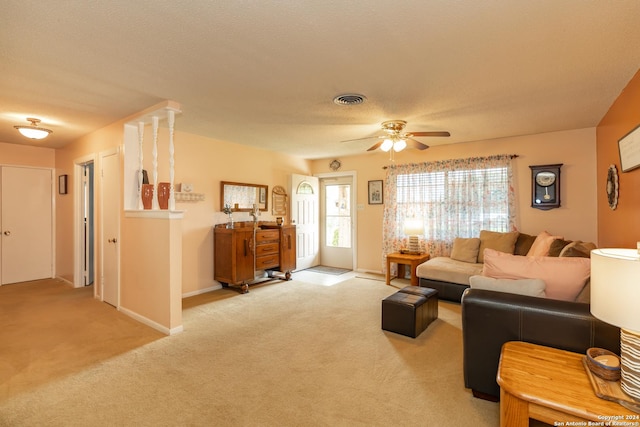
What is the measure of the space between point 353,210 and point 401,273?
5.24ft

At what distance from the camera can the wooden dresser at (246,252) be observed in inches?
178

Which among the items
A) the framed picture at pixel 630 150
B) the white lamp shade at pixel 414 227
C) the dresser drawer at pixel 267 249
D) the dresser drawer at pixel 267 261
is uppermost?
the framed picture at pixel 630 150

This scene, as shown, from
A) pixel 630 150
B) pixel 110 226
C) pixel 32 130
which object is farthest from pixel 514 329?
pixel 32 130

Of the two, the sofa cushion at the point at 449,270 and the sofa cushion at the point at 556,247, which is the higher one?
the sofa cushion at the point at 556,247

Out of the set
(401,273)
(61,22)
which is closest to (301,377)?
(61,22)

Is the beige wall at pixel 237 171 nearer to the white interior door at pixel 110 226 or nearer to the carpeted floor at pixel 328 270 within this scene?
the white interior door at pixel 110 226

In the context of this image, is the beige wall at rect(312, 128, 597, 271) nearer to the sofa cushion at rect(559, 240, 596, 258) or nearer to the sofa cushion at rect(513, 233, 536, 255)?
the sofa cushion at rect(513, 233, 536, 255)

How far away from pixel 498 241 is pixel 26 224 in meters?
7.79

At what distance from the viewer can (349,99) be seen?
299 cm

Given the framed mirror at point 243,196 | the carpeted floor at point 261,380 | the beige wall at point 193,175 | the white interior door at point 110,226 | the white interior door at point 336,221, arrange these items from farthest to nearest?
the white interior door at point 336,221 < the framed mirror at point 243,196 < the beige wall at point 193,175 < the white interior door at point 110,226 < the carpeted floor at point 261,380

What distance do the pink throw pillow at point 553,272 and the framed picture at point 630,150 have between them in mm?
1069

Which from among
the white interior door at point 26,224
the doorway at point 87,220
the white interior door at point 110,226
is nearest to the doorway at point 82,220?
the doorway at point 87,220

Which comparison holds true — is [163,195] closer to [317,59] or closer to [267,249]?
[267,249]

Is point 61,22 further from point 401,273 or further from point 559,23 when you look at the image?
point 401,273
